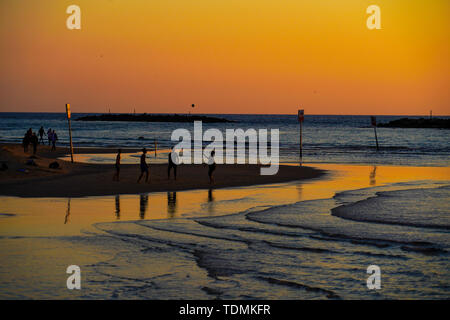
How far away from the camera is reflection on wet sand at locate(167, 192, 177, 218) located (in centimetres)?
1658

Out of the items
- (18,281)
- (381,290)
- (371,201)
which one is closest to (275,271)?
(381,290)

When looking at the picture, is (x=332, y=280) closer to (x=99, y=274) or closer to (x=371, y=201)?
(x=99, y=274)

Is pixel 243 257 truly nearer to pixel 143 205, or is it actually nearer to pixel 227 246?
pixel 227 246

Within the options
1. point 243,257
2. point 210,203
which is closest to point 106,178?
point 210,203

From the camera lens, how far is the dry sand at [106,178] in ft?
70.7

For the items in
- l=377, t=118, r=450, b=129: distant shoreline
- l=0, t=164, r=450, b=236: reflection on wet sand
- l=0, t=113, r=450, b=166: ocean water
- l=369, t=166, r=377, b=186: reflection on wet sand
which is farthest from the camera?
l=377, t=118, r=450, b=129: distant shoreline

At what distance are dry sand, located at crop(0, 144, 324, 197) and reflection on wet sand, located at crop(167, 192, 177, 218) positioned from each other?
146cm

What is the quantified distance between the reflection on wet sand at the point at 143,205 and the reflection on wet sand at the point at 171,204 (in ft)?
2.29

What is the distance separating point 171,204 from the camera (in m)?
18.4

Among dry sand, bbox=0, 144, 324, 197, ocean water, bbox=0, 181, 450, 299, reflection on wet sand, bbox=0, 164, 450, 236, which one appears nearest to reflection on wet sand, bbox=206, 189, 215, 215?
reflection on wet sand, bbox=0, 164, 450, 236

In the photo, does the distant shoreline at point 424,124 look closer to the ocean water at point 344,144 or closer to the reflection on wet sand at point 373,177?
the ocean water at point 344,144

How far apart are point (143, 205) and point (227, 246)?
628 centimetres

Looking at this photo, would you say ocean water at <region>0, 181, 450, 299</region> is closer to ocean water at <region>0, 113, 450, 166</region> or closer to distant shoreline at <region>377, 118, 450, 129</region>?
ocean water at <region>0, 113, 450, 166</region>

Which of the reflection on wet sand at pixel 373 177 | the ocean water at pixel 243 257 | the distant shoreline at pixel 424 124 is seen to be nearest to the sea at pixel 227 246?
the ocean water at pixel 243 257
